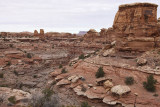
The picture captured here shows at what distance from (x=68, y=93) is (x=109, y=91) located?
463 cm

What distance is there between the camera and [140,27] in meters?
19.4

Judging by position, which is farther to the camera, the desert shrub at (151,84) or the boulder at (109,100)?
the desert shrub at (151,84)

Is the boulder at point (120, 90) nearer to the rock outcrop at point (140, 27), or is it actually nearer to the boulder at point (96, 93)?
the boulder at point (96, 93)

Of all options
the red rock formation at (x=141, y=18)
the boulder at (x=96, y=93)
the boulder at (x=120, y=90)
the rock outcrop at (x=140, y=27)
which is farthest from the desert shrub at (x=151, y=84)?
the red rock formation at (x=141, y=18)

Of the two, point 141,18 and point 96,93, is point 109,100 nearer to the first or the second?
point 96,93

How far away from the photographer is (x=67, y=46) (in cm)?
4875

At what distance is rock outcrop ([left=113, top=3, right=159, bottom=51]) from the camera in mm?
19094

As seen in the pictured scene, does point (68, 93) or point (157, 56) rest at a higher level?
point (157, 56)

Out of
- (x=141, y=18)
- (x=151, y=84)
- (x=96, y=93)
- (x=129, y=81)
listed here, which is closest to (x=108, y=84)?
(x=96, y=93)

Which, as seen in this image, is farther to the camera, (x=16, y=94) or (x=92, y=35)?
(x=92, y=35)

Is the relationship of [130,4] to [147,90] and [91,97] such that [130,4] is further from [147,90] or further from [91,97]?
[91,97]

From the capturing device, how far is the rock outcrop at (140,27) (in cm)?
1909

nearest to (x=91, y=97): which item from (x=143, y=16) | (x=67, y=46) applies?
(x=143, y=16)

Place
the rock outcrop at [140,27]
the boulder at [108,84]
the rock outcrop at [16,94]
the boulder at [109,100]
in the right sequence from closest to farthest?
the boulder at [109,100], the rock outcrop at [16,94], the boulder at [108,84], the rock outcrop at [140,27]
